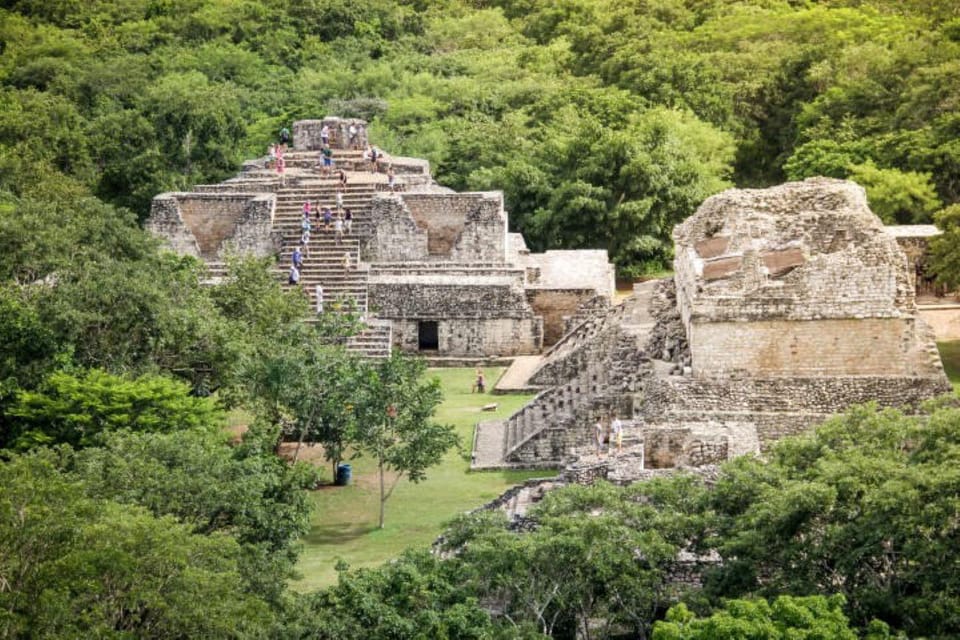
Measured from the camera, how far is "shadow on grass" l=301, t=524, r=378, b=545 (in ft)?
90.5

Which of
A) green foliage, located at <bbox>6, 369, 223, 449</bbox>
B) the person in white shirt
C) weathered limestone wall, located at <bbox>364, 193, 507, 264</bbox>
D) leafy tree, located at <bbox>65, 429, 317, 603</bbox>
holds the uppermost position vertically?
weathered limestone wall, located at <bbox>364, 193, 507, 264</bbox>

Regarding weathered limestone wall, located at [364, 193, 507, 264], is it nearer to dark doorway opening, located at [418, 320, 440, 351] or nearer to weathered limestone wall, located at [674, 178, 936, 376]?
dark doorway opening, located at [418, 320, 440, 351]

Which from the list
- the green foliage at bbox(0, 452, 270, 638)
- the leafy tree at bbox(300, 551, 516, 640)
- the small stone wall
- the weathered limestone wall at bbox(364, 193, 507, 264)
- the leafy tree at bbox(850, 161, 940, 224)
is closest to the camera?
the green foliage at bbox(0, 452, 270, 638)

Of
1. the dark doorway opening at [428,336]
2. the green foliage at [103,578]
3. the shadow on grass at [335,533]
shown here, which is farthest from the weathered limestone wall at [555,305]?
the green foliage at [103,578]

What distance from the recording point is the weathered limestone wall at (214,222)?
4122cm

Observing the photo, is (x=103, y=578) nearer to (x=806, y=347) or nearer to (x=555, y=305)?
(x=806, y=347)

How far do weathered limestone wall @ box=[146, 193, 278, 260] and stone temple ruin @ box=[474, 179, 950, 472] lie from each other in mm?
10956

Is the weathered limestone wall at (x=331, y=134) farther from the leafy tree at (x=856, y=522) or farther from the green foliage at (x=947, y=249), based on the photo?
the leafy tree at (x=856, y=522)

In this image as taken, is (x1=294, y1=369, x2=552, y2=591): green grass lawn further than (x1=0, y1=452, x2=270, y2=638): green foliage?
Yes

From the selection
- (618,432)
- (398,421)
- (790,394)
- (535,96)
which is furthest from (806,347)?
(535,96)

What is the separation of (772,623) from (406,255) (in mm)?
22580

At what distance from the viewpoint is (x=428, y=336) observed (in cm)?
3916

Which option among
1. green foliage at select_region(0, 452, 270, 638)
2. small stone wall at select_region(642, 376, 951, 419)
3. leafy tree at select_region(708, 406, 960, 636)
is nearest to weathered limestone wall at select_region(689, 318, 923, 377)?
small stone wall at select_region(642, 376, 951, 419)

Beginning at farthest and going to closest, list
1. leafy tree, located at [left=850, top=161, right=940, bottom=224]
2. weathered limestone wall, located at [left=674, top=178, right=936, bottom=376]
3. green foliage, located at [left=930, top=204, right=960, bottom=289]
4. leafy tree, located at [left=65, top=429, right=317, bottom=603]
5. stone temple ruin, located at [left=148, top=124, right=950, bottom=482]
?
leafy tree, located at [left=850, top=161, right=940, bottom=224] → green foliage, located at [left=930, top=204, right=960, bottom=289] → weathered limestone wall, located at [left=674, top=178, right=936, bottom=376] → stone temple ruin, located at [left=148, top=124, right=950, bottom=482] → leafy tree, located at [left=65, top=429, right=317, bottom=603]
